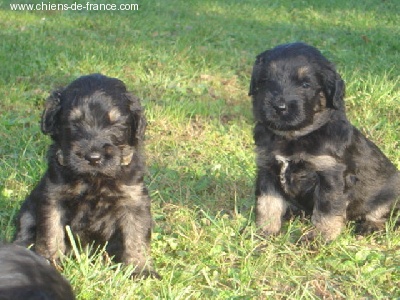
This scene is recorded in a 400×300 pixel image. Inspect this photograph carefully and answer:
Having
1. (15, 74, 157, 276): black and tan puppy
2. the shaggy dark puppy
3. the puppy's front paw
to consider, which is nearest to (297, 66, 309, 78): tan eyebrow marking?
(15, 74, 157, 276): black and tan puppy

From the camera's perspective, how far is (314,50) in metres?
5.15

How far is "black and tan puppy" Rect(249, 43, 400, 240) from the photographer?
493 centimetres

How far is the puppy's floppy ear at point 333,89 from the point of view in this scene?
16.5 feet

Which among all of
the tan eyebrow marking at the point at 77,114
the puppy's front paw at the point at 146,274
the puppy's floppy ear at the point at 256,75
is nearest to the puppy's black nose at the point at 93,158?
the tan eyebrow marking at the point at 77,114

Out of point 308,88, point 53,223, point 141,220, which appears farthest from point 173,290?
point 308,88

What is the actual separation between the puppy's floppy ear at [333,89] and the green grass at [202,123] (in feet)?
3.14

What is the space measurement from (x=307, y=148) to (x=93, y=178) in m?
1.55

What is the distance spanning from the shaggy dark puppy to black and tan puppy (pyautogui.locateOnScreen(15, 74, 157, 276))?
1278mm

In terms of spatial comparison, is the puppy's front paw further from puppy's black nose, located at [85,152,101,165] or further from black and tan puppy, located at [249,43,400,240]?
black and tan puppy, located at [249,43,400,240]

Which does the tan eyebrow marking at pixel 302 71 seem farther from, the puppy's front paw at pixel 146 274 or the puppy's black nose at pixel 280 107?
the puppy's front paw at pixel 146 274

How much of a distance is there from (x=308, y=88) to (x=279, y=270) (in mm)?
1343

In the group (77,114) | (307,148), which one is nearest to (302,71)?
(307,148)

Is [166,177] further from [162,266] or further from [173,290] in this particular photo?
[173,290]

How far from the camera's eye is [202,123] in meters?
7.50
